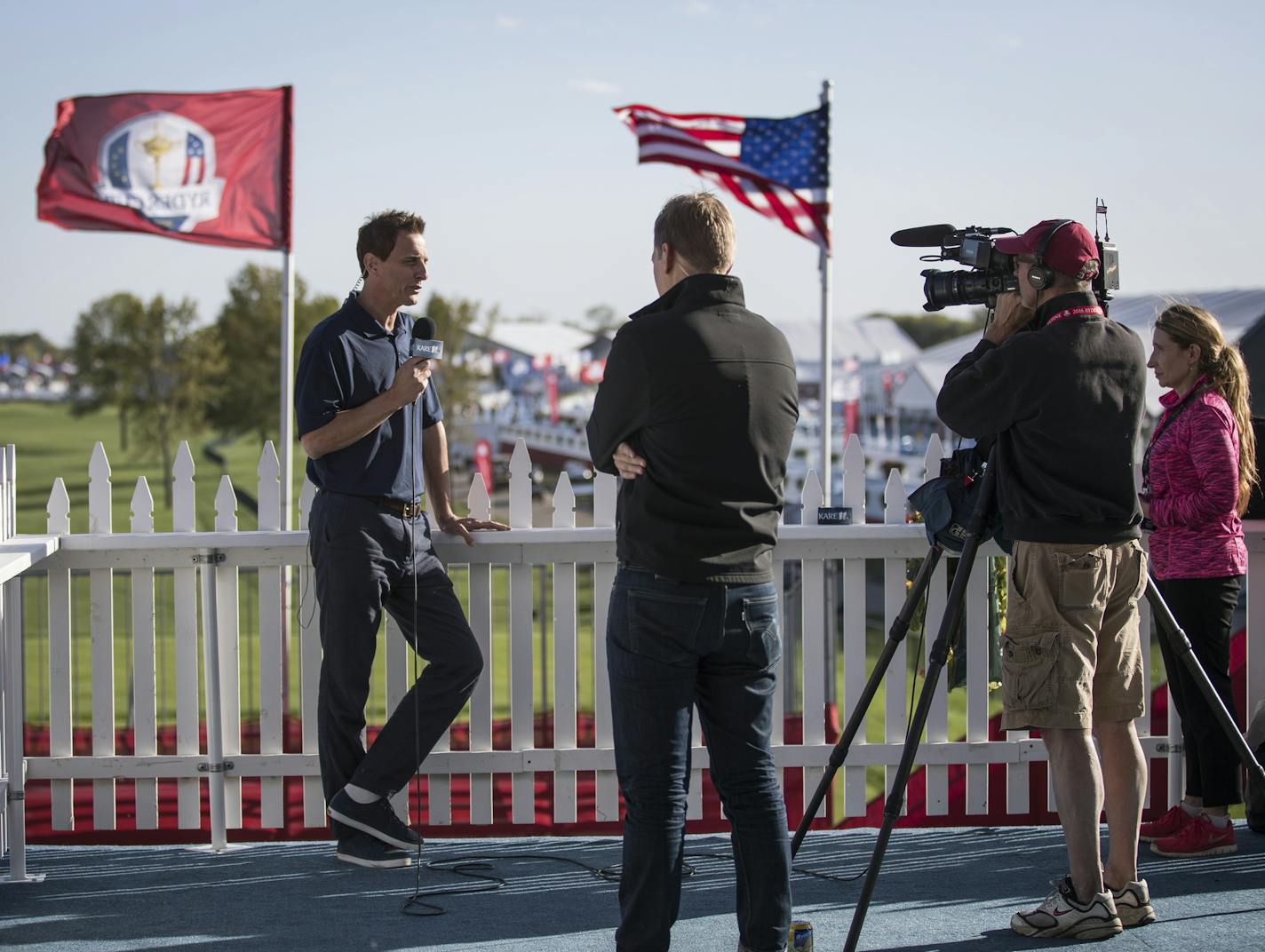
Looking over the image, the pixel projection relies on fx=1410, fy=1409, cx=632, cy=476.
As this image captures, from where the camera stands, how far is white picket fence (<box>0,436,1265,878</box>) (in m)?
4.95

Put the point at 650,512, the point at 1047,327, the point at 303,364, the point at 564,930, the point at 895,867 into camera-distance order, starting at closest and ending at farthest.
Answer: the point at 650,512
the point at 1047,327
the point at 564,930
the point at 303,364
the point at 895,867

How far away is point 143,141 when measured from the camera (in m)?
12.1

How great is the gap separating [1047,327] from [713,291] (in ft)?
3.07

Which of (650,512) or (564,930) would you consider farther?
(564,930)

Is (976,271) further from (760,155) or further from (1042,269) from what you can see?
(760,155)

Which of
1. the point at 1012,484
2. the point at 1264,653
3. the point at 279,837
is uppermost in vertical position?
the point at 1012,484

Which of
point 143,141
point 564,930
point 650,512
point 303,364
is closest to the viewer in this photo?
point 650,512

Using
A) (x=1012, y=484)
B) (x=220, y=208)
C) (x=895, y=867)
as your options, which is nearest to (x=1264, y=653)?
(x=895, y=867)

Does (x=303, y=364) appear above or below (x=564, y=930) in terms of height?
above

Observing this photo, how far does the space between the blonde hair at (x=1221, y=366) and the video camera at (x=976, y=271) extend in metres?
0.75

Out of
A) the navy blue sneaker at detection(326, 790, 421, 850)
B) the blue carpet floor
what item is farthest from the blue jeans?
the navy blue sneaker at detection(326, 790, 421, 850)

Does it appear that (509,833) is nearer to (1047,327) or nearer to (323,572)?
(323,572)

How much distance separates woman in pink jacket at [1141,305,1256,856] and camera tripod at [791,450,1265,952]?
444mm

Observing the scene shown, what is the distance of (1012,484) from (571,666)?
1.94 meters
